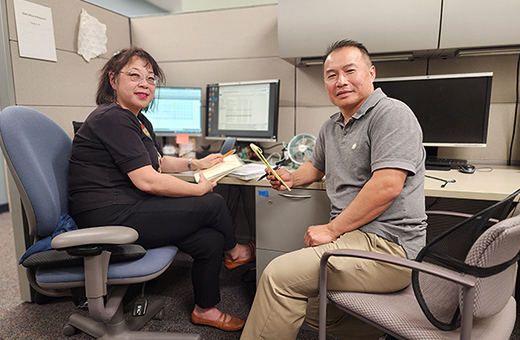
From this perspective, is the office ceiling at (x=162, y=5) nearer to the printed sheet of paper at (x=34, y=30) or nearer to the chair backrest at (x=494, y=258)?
the printed sheet of paper at (x=34, y=30)

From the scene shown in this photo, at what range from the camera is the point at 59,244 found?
3.25ft

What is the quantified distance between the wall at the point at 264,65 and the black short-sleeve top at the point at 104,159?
1097 mm

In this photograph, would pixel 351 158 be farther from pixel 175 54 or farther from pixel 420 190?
pixel 175 54

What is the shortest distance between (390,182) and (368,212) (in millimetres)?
127

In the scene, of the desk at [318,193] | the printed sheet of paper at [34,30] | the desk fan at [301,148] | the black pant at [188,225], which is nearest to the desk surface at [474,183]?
the desk at [318,193]

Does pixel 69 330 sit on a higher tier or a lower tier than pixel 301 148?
lower

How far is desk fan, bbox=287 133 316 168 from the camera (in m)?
1.83

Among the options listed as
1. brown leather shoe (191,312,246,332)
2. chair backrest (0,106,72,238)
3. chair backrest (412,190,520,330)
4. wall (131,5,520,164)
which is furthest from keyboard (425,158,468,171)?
chair backrest (0,106,72,238)

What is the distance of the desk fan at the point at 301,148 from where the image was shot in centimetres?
183

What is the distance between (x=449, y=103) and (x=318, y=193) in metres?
0.87

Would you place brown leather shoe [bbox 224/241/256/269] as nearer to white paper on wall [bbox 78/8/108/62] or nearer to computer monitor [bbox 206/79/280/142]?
computer monitor [bbox 206/79/280/142]

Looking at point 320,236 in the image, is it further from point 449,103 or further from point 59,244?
point 449,103

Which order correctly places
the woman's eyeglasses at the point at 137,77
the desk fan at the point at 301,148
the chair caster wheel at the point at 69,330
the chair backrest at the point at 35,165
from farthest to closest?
the desk fan at the point at 301,148 < the chair caster wheel at the point at 69,330 < the woman's eyeglasses at the point at 137,77 < the chair backrest at the point at 35,165

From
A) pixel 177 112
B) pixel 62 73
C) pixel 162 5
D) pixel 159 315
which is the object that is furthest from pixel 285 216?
pixel 162 5
